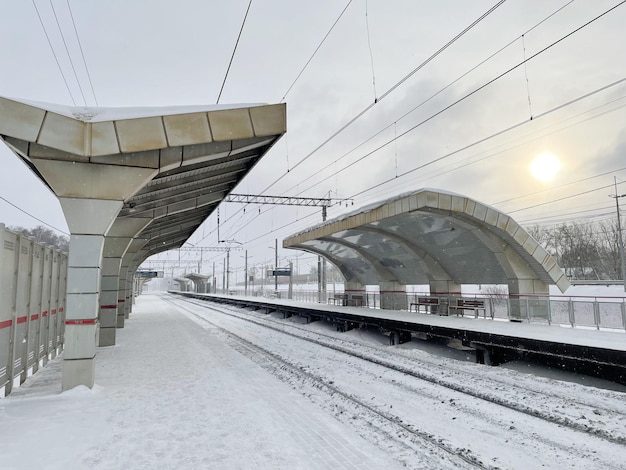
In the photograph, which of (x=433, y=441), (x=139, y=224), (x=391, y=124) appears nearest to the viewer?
(x=433, y=441)

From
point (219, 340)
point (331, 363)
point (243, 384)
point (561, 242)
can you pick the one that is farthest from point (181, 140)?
point (561, 242)

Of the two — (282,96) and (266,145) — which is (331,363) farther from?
(282,96)

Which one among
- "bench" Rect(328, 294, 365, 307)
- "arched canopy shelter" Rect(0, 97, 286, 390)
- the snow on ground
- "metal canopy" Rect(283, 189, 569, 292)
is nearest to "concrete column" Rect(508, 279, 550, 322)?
"metal canopy" Rect(283, 189, 569, 292)

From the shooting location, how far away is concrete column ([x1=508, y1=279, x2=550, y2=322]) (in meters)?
13.7

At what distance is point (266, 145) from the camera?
31.3 ft

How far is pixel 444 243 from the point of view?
17.2m

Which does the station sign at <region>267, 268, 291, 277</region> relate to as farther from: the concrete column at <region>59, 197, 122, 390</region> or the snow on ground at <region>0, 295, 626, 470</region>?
the concrete column at <region>59, 197, 122, 390</region>

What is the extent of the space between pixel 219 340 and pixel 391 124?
10.2 meters

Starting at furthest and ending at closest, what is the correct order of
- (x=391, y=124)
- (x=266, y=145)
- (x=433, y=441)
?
(x=391, y=124)
(x=266, y=145)
(x=433, y=441)

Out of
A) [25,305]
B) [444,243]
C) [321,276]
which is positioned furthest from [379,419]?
[321,276]

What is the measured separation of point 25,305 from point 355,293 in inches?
806

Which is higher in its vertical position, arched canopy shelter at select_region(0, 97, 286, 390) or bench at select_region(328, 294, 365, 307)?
arched canopy shelter at select_region(0, 97, 286, 390)

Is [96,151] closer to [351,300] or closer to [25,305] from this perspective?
[25,305]

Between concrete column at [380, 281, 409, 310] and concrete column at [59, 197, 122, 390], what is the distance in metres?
16.3
